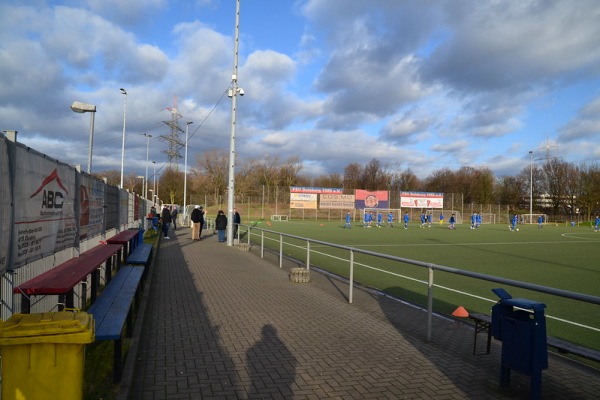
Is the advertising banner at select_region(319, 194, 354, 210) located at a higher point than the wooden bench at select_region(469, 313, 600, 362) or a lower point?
higher

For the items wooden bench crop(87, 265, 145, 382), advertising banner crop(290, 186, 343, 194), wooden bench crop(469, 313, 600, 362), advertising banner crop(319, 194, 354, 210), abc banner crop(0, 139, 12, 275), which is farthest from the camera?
advertising banner crop(319, 194, 354, 210)

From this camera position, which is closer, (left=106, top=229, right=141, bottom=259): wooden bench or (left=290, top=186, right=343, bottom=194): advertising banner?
(left=106, top=229, right=141, bottom=259): wooden bench

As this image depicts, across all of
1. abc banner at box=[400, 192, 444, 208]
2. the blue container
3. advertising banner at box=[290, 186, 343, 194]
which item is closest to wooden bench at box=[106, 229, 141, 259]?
the blue container

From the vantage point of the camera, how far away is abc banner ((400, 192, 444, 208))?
66438 millimetres

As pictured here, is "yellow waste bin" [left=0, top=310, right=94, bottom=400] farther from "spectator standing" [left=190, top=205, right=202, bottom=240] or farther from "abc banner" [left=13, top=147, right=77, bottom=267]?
"spectator standing" [left=190, top=205, right=202, bottom=240]

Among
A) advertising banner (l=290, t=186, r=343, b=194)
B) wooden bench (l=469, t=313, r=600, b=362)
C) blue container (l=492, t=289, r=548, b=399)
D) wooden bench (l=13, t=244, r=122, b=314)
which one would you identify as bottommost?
wooden bench (l=469, t=313, r=600, b=362)

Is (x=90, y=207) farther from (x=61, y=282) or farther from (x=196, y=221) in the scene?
(x=196, y=221)

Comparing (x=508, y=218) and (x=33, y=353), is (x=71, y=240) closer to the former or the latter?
(x=33, y=353)

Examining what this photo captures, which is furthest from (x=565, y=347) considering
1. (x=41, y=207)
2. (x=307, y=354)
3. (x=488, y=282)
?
(x=488, y=282)

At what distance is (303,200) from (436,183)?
49.7 meters

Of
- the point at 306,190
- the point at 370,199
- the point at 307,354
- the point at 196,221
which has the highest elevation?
the point at 306,190

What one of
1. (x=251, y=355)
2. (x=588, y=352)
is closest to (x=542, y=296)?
(x=588, y=352)

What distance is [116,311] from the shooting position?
4793 millimetres

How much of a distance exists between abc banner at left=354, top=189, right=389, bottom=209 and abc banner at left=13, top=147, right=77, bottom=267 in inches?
2171
